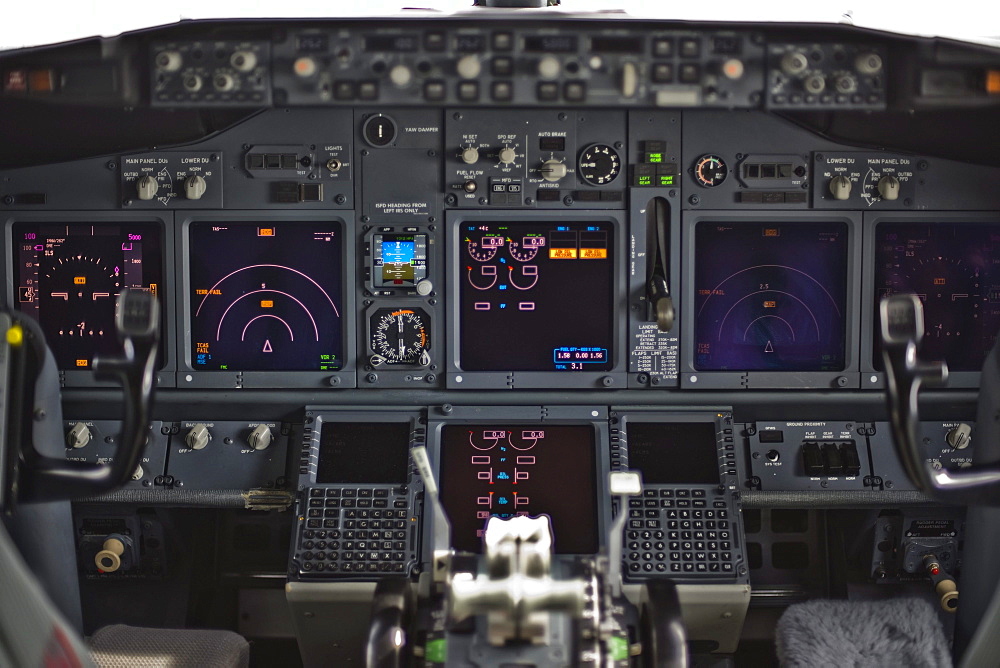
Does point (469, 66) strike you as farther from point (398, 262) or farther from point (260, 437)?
point (260, 437)

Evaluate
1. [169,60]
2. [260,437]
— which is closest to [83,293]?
[260,437]

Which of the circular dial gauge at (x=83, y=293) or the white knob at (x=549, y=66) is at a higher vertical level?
the white knob at (x=549, y=66)

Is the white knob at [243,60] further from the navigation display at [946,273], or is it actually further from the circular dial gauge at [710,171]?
the navigation display at [946,273]

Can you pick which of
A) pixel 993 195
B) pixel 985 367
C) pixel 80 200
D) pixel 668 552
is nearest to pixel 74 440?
pixel 80 200

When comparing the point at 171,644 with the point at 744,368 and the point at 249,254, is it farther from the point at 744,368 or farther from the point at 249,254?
the point at 744,368

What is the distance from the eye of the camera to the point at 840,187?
10.3 feet

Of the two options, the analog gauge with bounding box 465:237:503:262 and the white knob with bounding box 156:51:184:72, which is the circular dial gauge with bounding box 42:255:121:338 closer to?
the white knob with bounding box 156:51:184:72

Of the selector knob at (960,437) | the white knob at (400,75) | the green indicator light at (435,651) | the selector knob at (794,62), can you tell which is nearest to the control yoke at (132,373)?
the green indicator light at (435,651)

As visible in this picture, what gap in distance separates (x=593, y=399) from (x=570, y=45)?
1.20 metres

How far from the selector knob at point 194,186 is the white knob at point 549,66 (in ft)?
3.99

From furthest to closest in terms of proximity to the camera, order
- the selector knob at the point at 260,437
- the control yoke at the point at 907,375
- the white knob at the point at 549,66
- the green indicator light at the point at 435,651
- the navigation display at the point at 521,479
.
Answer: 1. the selector knob at the point at 260,437
2. the navigation display at the point at 521,479
3. the white knob at the point at 549,66
4. the green indicator light at the point at 435,651
5. the control yoke at the point at 907,375

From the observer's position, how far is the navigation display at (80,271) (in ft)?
10.6

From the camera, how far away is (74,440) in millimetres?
3221

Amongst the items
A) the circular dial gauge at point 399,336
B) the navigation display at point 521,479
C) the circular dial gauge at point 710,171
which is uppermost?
the circular dial gauge at point 710,171
